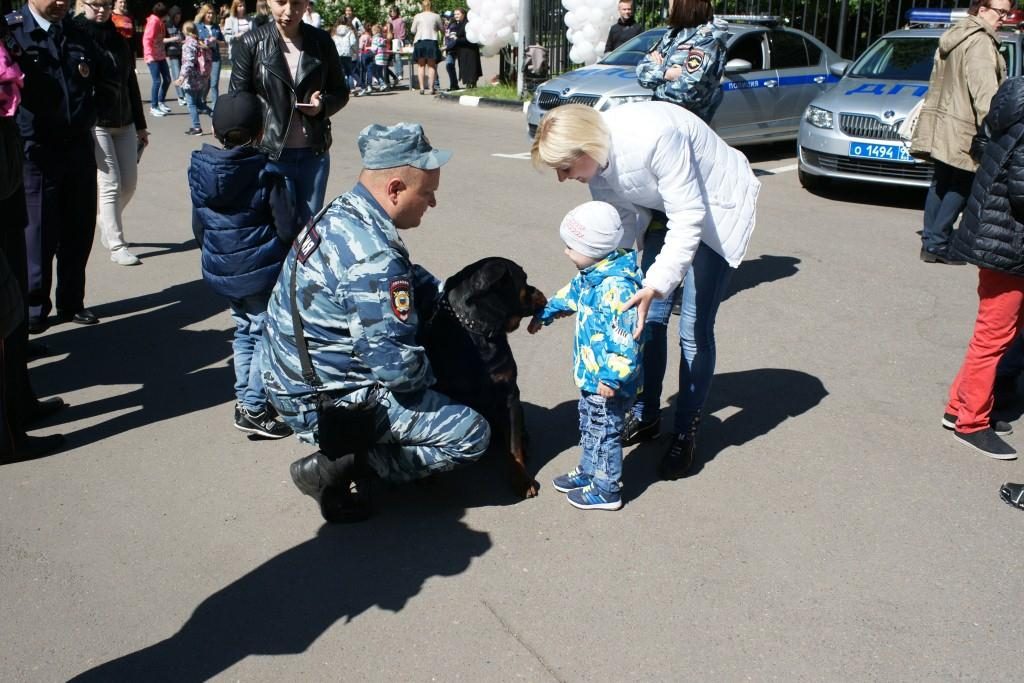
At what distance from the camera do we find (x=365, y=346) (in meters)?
3.51

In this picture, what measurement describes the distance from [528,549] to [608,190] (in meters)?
1.45

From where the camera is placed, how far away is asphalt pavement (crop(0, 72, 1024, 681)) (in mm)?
3141

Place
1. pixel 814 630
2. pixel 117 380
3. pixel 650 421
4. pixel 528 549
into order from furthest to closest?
pixel 117 380
pixel 650 421
pixel 528 549
pixel 814 630

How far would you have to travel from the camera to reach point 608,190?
3895 mm

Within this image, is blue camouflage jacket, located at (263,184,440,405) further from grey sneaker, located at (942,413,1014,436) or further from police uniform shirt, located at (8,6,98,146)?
police uniform shirt, located at (8,6,98,146)

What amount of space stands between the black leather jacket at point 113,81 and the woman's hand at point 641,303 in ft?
13.4

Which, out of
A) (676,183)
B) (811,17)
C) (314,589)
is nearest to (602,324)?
(676,183)

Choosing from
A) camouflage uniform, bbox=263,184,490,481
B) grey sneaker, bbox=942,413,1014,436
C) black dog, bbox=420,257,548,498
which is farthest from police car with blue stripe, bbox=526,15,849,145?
camouflage uniform, bbox=263,184,490,481

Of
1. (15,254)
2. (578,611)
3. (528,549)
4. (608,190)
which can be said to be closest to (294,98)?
(15,254)

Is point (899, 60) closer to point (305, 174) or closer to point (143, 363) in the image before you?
point (305, 174)

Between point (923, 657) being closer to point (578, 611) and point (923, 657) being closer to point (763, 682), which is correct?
point (763, 682)

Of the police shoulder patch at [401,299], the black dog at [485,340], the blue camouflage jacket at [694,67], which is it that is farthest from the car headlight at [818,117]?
the police shoulder patch at [401,299]

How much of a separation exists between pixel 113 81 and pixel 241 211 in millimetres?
2635

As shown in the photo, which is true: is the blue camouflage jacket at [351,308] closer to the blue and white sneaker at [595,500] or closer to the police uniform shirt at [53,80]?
the blue and white sneaker at [595,500]
